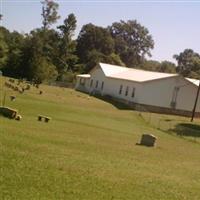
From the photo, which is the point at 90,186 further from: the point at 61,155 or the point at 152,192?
the point at 61,155

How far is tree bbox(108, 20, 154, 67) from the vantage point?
148875mm

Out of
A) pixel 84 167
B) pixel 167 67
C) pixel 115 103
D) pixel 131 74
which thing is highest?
pixel 167 67

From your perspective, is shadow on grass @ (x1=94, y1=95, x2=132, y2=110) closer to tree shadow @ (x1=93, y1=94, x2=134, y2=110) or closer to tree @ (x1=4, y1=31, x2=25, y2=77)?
tree shadow @ (x1=93, y1=94, x2=134, y2=110)

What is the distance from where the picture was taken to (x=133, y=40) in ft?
497

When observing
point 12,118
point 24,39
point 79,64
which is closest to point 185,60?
point 79,64

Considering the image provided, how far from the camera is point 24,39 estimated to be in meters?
100

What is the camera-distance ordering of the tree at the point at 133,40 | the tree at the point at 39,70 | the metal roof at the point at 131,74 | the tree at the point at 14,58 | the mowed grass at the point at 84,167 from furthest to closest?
the tree at the point at 133,40, the tree at the point at 14,58, the tree at the point at 39,70, the metal roof at the point at 131,74, the mowed grass at the point at 84,167

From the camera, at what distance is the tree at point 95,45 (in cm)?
12106

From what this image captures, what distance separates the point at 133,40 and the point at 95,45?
28.7 metres

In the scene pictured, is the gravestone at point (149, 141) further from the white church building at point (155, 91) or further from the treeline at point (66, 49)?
the treeline at point (66, 49)

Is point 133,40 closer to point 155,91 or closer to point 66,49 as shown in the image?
point 66,49

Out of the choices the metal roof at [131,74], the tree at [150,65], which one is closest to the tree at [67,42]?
the metal roof at [131,74]

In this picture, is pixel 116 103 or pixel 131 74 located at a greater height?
pixel 131 74

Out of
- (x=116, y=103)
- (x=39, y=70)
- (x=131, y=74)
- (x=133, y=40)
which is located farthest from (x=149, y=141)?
(x=133, y=40)
